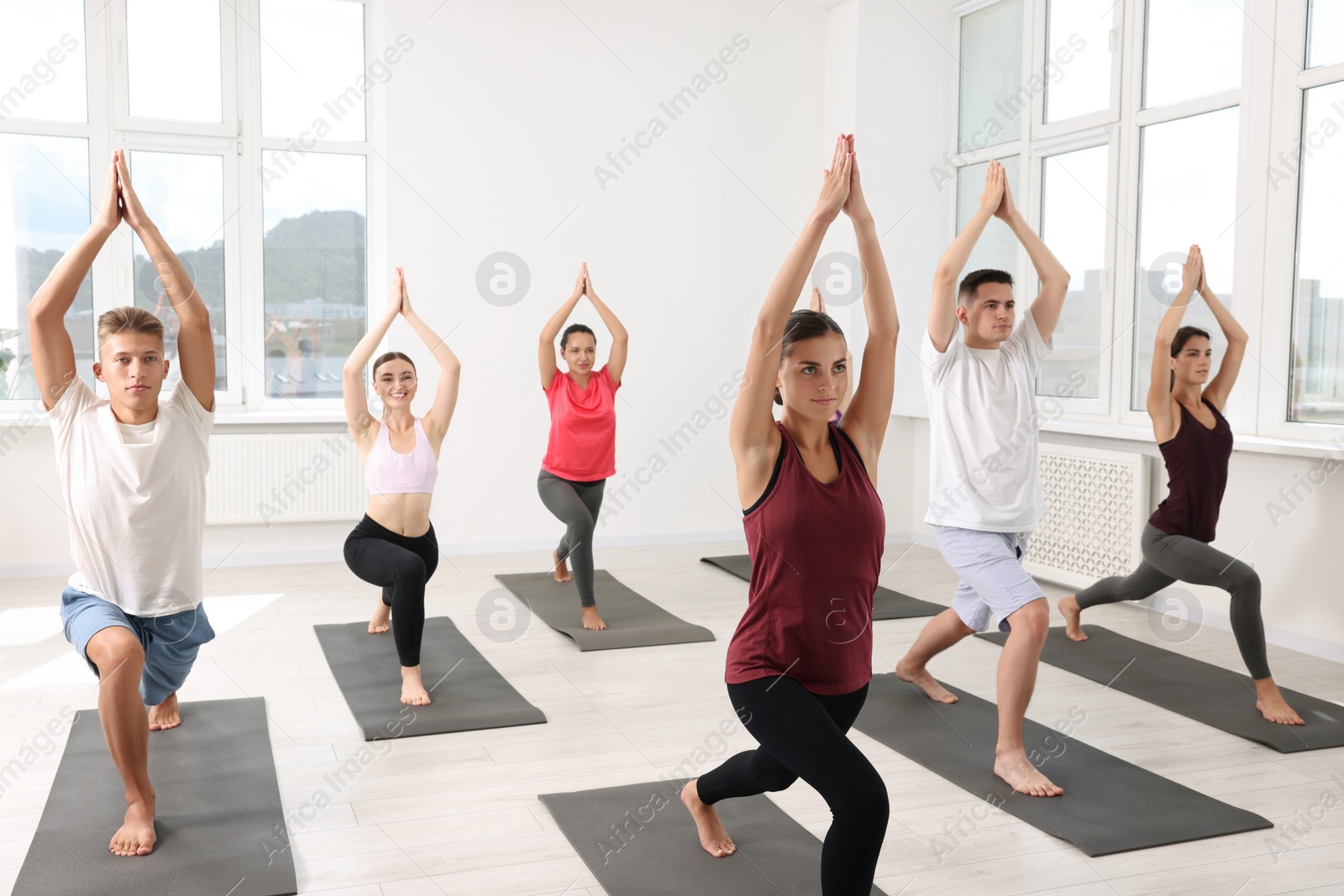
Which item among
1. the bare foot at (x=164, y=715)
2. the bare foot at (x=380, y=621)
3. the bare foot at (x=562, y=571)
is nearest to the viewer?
the bare foot at (x=164, y=715)

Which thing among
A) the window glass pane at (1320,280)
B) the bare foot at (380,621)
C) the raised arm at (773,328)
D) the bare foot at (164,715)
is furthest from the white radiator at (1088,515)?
the bare foot at (164,715)

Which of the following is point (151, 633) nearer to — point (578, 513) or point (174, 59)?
point (578, 513)

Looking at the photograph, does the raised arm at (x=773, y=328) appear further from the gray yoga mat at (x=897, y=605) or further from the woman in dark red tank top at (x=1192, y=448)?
the gray yoga mat at (x=897, y=605)

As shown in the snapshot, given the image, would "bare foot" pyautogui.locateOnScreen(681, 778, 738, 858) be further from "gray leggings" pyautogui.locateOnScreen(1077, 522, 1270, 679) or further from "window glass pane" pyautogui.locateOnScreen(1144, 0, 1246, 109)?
"window glass pane" pyautogui.locateOnScreen(1144, 0, 1246, 109)

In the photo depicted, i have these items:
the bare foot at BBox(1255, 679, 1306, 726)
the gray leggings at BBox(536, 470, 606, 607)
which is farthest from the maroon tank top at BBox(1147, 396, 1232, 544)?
the gray leggings at BBox(536, 470, 606, 607)

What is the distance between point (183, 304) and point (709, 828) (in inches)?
65.2

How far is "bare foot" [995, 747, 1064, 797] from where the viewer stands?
2.75 metres

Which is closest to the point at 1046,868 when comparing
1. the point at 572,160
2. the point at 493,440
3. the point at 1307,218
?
the point at 1307,218

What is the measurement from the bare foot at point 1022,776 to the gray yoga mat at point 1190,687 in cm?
81

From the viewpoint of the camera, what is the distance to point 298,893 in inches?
87.2

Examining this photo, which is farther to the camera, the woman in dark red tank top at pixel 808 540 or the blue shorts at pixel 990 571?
the blue shorts at pixel 990 571

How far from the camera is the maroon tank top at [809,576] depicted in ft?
5.86

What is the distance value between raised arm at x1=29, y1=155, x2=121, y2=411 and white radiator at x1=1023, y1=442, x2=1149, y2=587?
12.7 feet

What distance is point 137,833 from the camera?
7.73ft
